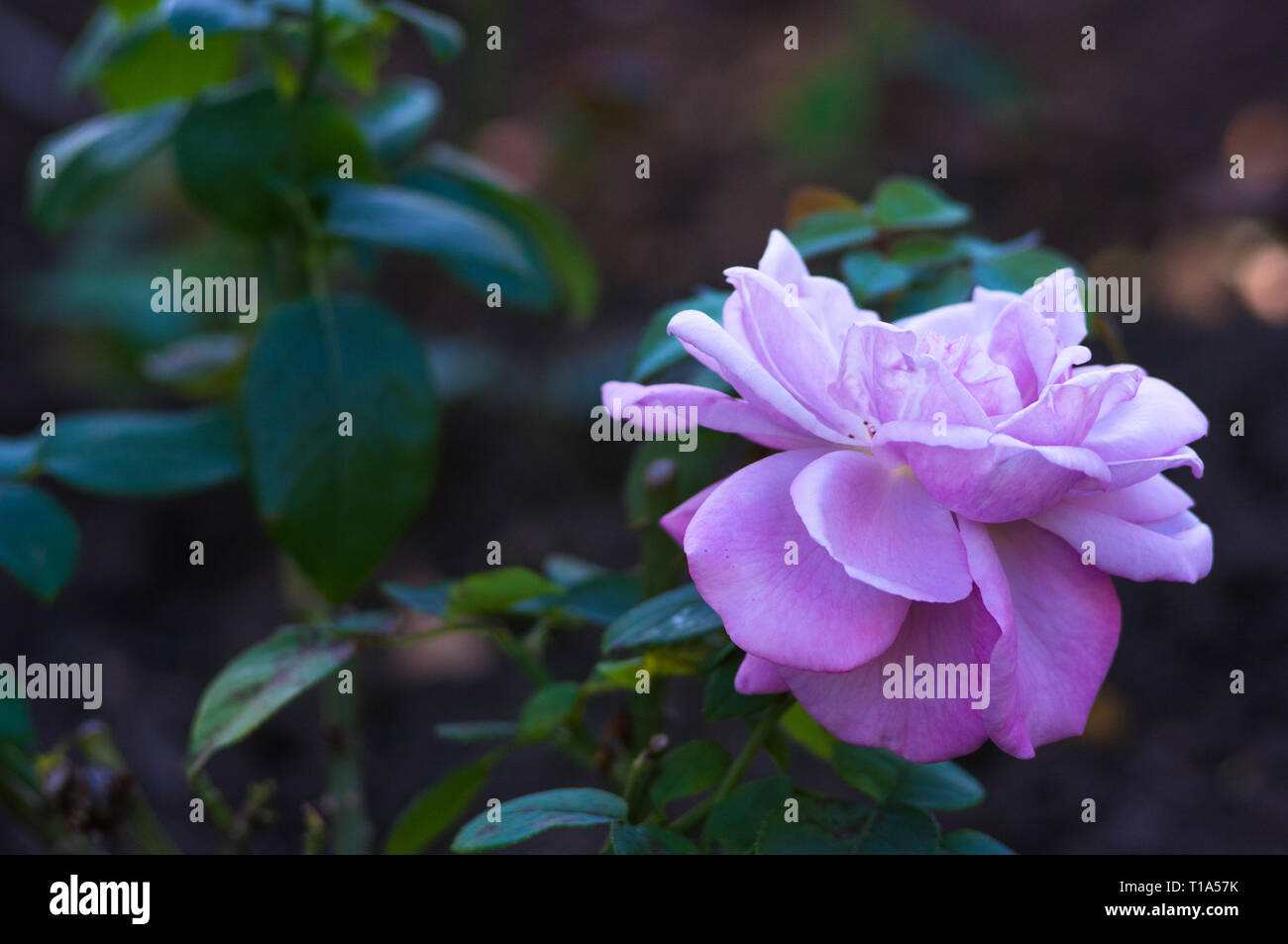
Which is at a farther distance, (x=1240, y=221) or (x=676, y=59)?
(x=676, y=59)

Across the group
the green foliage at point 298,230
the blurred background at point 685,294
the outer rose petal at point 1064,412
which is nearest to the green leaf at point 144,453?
the green foliage at point 298,230

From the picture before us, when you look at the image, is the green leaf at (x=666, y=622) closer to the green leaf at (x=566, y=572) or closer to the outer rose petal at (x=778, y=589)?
the outer rose petal at (x=778, y=589)

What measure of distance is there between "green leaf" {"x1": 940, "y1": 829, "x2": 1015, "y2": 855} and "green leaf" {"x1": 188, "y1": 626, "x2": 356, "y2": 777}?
279mm

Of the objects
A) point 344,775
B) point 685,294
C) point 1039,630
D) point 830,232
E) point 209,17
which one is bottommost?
point 344,775

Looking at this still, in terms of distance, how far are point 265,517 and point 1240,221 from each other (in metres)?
1.61

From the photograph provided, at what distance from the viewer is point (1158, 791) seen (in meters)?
1.14

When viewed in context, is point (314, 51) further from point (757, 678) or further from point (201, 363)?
point (757, 678)

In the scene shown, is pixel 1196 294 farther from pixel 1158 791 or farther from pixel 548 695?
pixel 548 695

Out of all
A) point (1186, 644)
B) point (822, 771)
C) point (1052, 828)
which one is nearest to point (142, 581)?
point (822, 771)

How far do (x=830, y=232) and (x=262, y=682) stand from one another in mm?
377

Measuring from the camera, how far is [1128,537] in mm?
414

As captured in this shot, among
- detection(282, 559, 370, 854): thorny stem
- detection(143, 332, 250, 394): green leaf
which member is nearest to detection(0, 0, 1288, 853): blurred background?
detection(282, 559, 370, 854): thorny stem

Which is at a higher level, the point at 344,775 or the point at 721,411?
the point at 721,411

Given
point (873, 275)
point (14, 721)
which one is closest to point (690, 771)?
point (873, 275)
